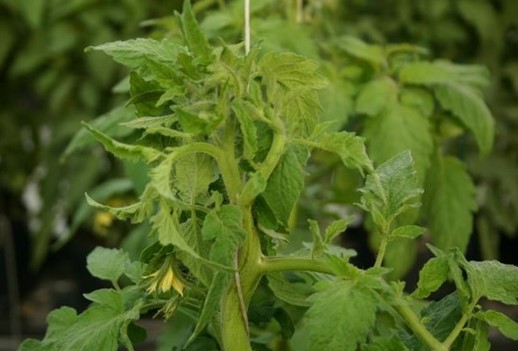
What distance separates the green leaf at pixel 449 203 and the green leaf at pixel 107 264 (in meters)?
0.35

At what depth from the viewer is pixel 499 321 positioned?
0.50 m

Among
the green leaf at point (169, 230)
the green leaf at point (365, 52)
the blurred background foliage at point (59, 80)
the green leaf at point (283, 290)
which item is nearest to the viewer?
the green leaf at point (169, 230)

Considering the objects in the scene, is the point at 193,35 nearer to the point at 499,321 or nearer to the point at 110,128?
the point at 499,321

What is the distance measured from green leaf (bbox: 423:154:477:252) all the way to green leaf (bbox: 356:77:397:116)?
0.24 ft

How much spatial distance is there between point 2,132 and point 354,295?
1.81 m

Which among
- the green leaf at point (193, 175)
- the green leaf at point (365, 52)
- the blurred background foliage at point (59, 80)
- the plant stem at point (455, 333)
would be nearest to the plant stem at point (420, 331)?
the plant stem at point (455, 333)

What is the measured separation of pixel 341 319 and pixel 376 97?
49cm

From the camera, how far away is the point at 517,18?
6.91ft

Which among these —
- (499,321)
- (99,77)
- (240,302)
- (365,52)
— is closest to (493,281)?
(499,321)

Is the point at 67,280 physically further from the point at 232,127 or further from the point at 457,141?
the point at 232,127

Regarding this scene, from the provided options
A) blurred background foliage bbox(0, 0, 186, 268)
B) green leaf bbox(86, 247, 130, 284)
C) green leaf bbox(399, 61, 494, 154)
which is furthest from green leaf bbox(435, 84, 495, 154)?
blurred background foliage bbox(0, 0, 186, 268)

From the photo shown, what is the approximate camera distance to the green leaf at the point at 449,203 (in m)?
0.89

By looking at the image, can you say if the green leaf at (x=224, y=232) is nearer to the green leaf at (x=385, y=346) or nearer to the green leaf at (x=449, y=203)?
the green leaf at (x=385, y=346)

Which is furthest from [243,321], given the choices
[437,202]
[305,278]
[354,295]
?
[437,202]
